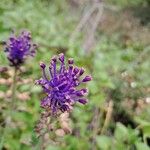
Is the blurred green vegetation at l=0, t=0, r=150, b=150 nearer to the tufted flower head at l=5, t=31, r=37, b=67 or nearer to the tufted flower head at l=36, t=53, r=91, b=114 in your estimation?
the tufted flower head at l=5, t=31, r=37, b=67

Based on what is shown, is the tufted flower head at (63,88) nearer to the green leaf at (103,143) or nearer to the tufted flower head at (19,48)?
the tufted flower head at (19,48)

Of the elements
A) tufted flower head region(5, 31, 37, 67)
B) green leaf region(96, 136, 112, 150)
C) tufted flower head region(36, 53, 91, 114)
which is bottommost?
tufted flower head region(36, 53, 91, 114)

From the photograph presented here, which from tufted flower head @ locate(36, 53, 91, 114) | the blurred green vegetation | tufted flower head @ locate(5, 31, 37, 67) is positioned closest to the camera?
tufted flower head @ locate(36, 53, 91, 114)

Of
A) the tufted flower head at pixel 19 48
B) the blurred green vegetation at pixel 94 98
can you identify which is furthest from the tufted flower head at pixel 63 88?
the tufted flower head at pixel 19 48

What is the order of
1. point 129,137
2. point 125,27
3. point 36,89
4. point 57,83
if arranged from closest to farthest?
point 57,83
point 129,137
point 36,89
point 125,27

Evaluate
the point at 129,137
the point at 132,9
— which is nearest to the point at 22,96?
the point at 129,137

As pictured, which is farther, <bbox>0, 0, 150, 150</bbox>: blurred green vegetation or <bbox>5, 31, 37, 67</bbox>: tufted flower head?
<bbox>0, 0, 150, 150</bbox>: blurred green vegetation

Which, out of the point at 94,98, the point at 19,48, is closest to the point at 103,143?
the point at 94,98

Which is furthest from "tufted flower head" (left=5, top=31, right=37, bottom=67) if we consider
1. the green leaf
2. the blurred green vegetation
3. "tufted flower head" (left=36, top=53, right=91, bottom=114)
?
the green leaf

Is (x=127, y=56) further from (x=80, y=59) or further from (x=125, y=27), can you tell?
(x=125, y=27)
